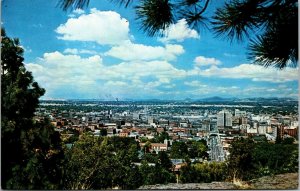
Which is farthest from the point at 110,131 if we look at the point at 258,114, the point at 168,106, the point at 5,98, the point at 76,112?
the point at 258,114

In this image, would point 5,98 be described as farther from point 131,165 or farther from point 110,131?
point 131,165

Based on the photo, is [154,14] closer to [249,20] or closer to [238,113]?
[249,20]

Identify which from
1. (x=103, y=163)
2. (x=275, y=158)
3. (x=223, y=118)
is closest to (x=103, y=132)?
(x=103, y=163)

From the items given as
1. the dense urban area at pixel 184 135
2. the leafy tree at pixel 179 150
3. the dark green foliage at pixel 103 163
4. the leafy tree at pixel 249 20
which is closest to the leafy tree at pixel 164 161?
the dense urban area at pixel 184 135

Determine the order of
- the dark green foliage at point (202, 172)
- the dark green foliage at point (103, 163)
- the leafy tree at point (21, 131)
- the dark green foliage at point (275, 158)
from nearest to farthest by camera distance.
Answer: the leafy tree at point (21, 131) < the dark green foliage at point (275, 158) < the dark green foliage at point (202, 172) < the dark green foliage at point (103, 163)

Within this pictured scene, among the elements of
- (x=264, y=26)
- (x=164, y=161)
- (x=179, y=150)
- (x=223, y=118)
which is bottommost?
(x=164, y=161)

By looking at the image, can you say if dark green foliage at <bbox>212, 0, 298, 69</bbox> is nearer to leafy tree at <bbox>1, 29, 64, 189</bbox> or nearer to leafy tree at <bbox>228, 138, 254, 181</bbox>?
leafy tree at <bbox>228, 138, 254, 181</bbox>

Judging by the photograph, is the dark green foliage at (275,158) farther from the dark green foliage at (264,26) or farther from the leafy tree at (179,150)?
the dark green foliage at (264,26)
